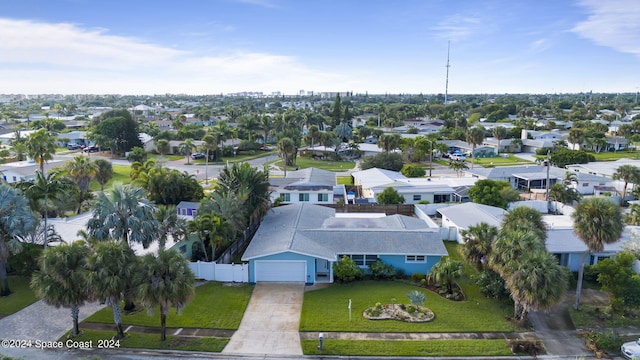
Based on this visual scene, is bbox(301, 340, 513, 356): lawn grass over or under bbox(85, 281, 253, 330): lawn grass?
over

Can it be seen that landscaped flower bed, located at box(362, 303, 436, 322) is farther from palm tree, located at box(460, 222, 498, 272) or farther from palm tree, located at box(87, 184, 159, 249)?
palm tree, located at box(87, 184, 159, 249)

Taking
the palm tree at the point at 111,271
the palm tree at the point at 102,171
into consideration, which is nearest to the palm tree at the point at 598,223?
the palm tree at the point at 111,271

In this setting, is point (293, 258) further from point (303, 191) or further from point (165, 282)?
point (303, 191)

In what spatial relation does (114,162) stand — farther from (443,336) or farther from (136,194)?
(443,336)

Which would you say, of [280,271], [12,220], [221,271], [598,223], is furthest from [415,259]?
[12,220]

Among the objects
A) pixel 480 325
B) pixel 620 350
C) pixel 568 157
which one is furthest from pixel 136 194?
pixel 568 157

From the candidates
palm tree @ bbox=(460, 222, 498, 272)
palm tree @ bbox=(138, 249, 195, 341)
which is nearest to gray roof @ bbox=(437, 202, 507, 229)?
palm tree @ bbox=(460, 222, 498, 272)

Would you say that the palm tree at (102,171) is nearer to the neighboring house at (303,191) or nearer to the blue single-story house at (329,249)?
the neighboring house at (303,191)
